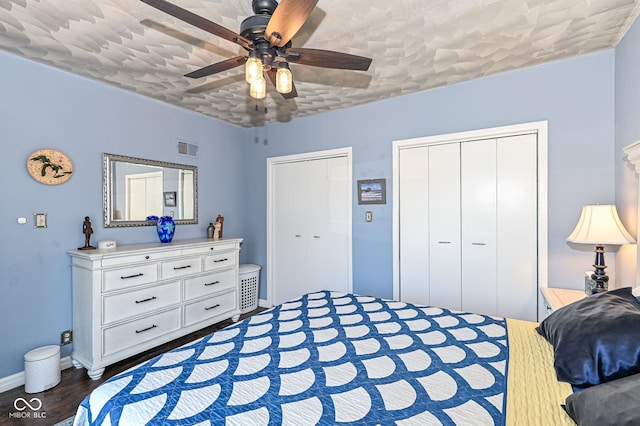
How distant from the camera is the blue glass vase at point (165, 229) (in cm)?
320

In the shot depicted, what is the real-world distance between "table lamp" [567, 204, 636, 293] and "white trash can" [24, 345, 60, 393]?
Result: 3818 millimetres

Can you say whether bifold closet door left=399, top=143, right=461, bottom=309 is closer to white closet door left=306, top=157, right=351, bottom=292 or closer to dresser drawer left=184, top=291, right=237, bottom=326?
white closet door left=306, top=157, right=351, bottom=292

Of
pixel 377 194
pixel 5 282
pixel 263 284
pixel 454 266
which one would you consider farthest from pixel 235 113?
pixel 454 266

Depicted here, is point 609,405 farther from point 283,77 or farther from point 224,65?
point 224,65

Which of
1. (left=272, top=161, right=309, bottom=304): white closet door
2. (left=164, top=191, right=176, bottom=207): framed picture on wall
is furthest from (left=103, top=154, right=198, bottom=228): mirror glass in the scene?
(left=272, top=161, right=309, bottom=304): white closet door

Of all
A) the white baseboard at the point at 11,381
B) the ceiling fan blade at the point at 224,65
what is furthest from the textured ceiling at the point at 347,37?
the white baseboard at the point at 11,381

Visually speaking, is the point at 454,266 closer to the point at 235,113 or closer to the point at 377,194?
the point at 377,194

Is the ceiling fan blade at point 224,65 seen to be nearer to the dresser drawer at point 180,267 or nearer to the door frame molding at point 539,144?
the dresser drawer at point 180,267

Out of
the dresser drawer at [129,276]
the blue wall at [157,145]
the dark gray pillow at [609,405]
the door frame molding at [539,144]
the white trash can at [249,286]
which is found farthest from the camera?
the white trash can at [249,286]

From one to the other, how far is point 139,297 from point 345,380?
223 cm

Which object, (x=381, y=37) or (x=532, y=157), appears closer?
(x=381, y=37)

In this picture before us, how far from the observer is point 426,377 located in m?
1.21

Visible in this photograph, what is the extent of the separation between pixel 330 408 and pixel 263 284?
3290 millimetres

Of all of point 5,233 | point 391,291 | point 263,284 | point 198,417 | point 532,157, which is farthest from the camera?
point 263,284
